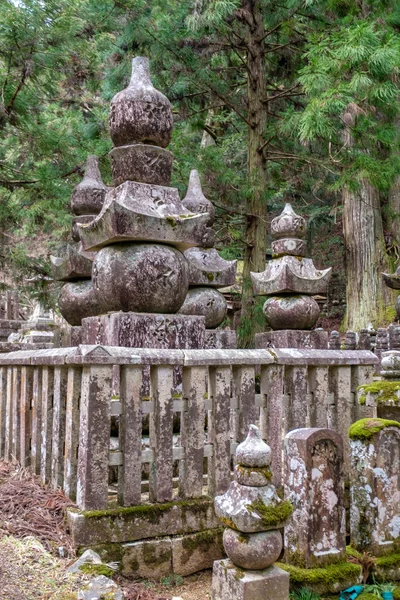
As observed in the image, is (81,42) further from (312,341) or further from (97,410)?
(97,410)

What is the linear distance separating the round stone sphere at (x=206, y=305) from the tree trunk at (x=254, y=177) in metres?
2.65

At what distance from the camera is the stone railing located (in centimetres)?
325

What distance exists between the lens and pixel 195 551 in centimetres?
341

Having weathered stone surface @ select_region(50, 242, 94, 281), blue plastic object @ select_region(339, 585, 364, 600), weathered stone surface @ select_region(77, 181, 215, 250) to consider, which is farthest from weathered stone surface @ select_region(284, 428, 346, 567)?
weathered stone surface @ select_region(50, 242, 94, 281)

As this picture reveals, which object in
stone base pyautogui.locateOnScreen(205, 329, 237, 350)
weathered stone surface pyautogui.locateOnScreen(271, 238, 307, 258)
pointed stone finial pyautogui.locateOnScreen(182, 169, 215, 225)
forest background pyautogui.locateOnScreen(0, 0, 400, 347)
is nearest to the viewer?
stone base pyautogui.locateOnScreen(205, 329, 237, 350)

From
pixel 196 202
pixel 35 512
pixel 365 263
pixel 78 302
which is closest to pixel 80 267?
pixel 78 302

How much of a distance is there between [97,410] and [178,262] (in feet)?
6.13

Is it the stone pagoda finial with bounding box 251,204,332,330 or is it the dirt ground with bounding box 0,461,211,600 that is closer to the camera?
the dirt ground with bounding box 0,461,211,600

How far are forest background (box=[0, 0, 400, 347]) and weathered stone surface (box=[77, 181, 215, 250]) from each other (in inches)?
136

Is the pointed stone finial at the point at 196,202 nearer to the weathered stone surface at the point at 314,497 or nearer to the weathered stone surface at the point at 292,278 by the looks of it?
the weathered stone surface at the point at 292,278

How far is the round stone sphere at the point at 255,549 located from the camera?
250 cm

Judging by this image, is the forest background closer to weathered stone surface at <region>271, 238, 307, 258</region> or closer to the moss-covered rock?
weathered stone surface at <region>271, 238, 307, 258</region>

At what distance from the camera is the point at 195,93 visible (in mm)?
10953

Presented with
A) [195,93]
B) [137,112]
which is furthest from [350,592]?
[195,93]
